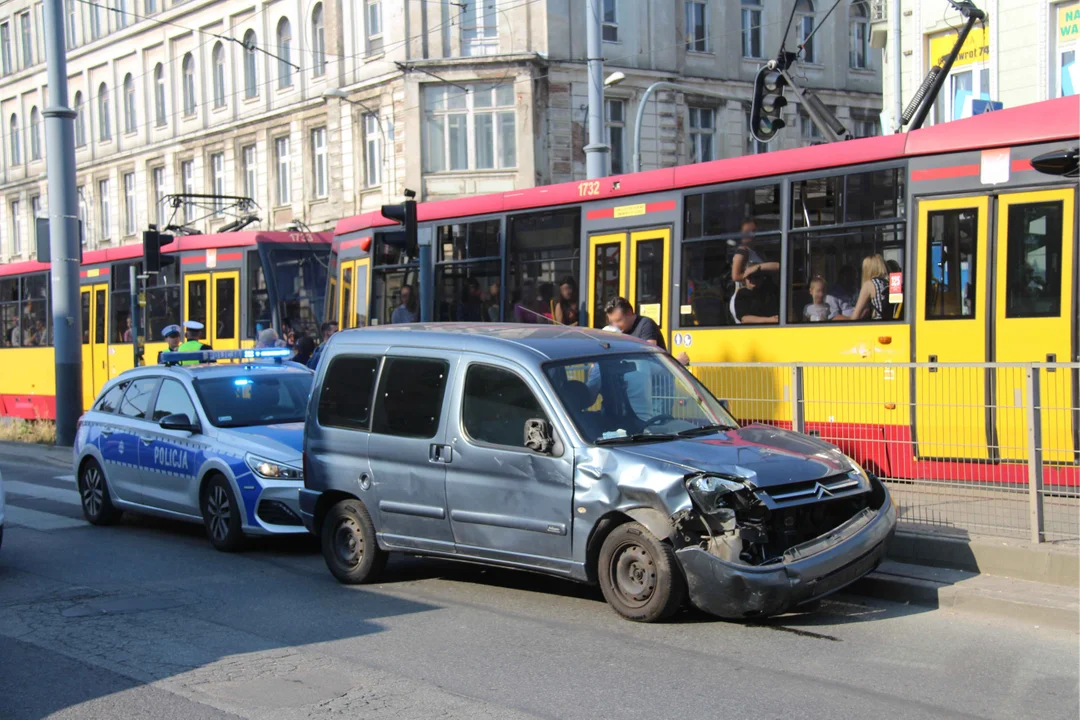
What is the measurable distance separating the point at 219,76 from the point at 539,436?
36735 mm

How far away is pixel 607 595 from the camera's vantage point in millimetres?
7172

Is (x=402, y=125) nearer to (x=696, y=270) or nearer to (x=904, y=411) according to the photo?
(x=696, y=270)

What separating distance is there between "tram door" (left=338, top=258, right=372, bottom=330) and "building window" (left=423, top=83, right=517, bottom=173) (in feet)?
51.1

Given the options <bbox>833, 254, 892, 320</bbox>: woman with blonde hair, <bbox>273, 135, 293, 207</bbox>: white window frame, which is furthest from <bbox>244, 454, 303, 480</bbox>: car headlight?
<bbox>273, 135, 293, 207</bbox>: white window frame

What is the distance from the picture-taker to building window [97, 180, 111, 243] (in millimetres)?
47000

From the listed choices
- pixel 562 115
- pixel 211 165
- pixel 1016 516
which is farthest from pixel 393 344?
pixel 211 165

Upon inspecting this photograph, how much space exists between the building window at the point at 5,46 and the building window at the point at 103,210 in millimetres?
9784

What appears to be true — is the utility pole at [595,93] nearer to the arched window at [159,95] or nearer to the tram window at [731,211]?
the tram window at [731,211]

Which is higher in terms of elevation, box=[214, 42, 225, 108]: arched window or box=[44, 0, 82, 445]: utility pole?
box=[214, 42, 225, 108]: arched window

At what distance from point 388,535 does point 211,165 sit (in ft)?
118

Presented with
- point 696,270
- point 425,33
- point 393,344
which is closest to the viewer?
point 393,344

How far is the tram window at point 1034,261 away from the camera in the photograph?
10.0 metres

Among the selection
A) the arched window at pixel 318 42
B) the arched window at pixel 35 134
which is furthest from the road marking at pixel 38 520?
the arched window at pixel 35 134

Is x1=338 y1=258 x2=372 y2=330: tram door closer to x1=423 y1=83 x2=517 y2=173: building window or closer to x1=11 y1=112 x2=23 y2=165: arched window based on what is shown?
x1=423 y1=83 x2=517 y2=173: building window
